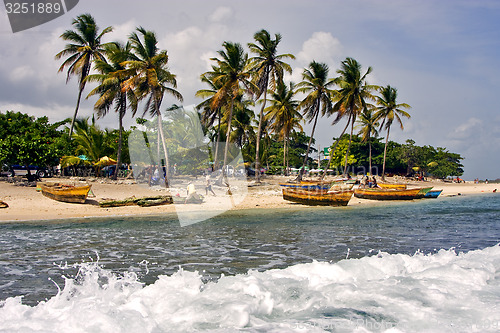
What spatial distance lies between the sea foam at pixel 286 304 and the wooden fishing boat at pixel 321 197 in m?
17.9

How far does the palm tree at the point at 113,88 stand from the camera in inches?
1230

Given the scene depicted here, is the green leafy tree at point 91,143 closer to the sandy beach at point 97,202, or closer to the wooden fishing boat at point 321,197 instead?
the sandy beach at point 97,202

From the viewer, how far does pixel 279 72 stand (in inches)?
1350

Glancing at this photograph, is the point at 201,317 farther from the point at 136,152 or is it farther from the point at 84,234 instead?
the point at 136,152

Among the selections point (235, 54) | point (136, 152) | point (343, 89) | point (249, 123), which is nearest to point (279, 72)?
point (235, 54)

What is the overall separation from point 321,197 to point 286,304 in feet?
65.4

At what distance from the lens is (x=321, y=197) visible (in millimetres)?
24625

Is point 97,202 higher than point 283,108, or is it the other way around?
point 283,108

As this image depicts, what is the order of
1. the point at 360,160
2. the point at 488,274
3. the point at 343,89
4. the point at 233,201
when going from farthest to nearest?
the point at 360,160 → the point at 343,89 → the point at 233,201 → the point at 488,274

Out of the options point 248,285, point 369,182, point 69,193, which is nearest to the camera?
point 248,285

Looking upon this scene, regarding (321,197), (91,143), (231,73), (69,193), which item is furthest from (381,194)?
(91,143)

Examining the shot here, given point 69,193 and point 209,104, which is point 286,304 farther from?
point 209,104

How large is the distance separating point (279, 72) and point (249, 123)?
12.5 metres

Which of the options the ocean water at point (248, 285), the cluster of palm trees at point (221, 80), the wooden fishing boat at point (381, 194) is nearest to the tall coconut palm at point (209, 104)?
the cluster of palm trees at point (221, 80)
